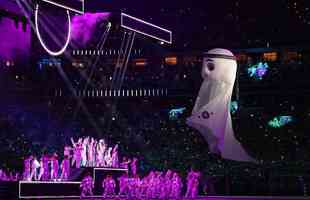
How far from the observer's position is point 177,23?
103ft

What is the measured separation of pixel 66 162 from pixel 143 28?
8.13 m

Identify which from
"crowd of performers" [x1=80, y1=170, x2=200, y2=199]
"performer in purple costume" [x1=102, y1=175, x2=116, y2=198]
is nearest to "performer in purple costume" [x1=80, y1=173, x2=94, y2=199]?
"crowd of performers" [x1=80, y1=170, x2=200, y2=199]

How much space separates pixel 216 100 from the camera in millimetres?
18109

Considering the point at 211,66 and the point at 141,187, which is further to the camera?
the point at 141,187

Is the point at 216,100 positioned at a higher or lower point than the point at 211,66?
lower

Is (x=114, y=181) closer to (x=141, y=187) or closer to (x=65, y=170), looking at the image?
(x=141, y=187)

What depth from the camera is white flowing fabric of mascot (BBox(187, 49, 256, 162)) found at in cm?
1784

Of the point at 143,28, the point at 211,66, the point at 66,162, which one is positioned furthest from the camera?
the point at 66,162

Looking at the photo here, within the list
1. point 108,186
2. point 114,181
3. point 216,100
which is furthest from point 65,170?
point 216,100

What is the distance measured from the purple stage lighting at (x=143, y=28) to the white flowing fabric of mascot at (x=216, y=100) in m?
4.58

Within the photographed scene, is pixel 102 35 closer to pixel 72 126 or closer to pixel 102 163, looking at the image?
pixel 72 126

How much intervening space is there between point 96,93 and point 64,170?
454 inches

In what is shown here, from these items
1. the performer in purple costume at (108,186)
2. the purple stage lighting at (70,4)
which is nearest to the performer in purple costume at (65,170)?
the performer in purple costume at (108,186)

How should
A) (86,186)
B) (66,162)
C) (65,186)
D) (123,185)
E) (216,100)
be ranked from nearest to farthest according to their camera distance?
1. (65,186)
2. (216,100)
3. (86,186)
4. (66,162)
5. (123,185)
